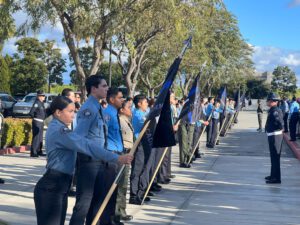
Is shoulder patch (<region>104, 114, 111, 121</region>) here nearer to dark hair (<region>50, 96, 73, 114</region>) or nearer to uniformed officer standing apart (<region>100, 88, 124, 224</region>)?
uniformed officer standing apart (<region>100, 88, 124, 224</region>)

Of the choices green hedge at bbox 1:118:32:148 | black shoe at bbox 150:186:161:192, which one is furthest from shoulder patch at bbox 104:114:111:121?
green hedge at bbox 1:118:32:148

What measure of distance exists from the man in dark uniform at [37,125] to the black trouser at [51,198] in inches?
392

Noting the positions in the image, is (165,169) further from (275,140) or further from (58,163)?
(58,163)

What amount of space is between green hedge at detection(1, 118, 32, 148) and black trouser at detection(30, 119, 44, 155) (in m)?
1.03

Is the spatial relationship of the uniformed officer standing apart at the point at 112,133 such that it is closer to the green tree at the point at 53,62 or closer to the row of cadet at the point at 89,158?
the row of cadet at the point at 89,158

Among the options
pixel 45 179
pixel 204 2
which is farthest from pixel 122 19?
pixel 45 179

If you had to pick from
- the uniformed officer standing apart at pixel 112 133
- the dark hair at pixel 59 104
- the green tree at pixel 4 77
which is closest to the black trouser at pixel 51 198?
the dark hair at pixel 59 104

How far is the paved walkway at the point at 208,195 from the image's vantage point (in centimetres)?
761

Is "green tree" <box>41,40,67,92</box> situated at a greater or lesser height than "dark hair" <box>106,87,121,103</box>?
greater

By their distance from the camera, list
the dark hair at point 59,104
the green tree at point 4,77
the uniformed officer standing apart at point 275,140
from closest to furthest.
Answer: the dark hair at point 59,104
the uniformed officer standing apart at point 275,140
the green tree at point 4,77

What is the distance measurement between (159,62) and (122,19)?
20010mm

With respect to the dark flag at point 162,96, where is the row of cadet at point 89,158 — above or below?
below

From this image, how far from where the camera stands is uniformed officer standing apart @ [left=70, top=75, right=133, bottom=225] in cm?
540

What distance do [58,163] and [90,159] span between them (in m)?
0.88
